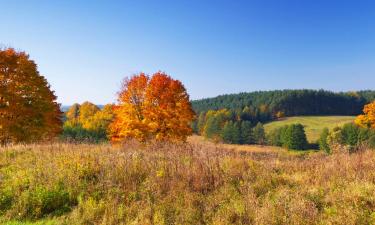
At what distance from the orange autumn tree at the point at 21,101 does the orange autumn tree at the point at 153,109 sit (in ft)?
24.3

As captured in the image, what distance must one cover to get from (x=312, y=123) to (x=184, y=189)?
12741 centimetres

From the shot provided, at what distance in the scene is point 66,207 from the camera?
8328mm

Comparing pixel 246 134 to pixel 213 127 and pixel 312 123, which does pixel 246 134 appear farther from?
pixel 312 123

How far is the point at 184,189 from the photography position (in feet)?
28.3

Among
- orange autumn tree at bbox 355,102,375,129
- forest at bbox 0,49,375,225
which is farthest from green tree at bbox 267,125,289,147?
forest at bbox 0,49,375,225

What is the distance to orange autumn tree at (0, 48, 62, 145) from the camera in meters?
26.0

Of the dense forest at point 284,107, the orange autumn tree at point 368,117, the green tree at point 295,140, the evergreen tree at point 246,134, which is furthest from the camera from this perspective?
the dense forest at point 284,107

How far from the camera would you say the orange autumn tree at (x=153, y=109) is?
106ft

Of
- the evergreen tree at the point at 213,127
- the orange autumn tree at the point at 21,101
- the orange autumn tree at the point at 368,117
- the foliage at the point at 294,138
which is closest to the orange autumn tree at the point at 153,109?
the orange autumn tree at the point at 21,101

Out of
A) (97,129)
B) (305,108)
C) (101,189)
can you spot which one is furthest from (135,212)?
(305,108)

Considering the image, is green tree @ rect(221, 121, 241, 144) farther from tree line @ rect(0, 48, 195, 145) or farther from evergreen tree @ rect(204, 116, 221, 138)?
tree line @ rect(0, 48, 195, 145)

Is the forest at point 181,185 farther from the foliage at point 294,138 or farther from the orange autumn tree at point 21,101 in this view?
the foliage at point 294,138

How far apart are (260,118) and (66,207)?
13027 centimetres

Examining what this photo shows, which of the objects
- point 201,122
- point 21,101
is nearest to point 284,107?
point 201,122
